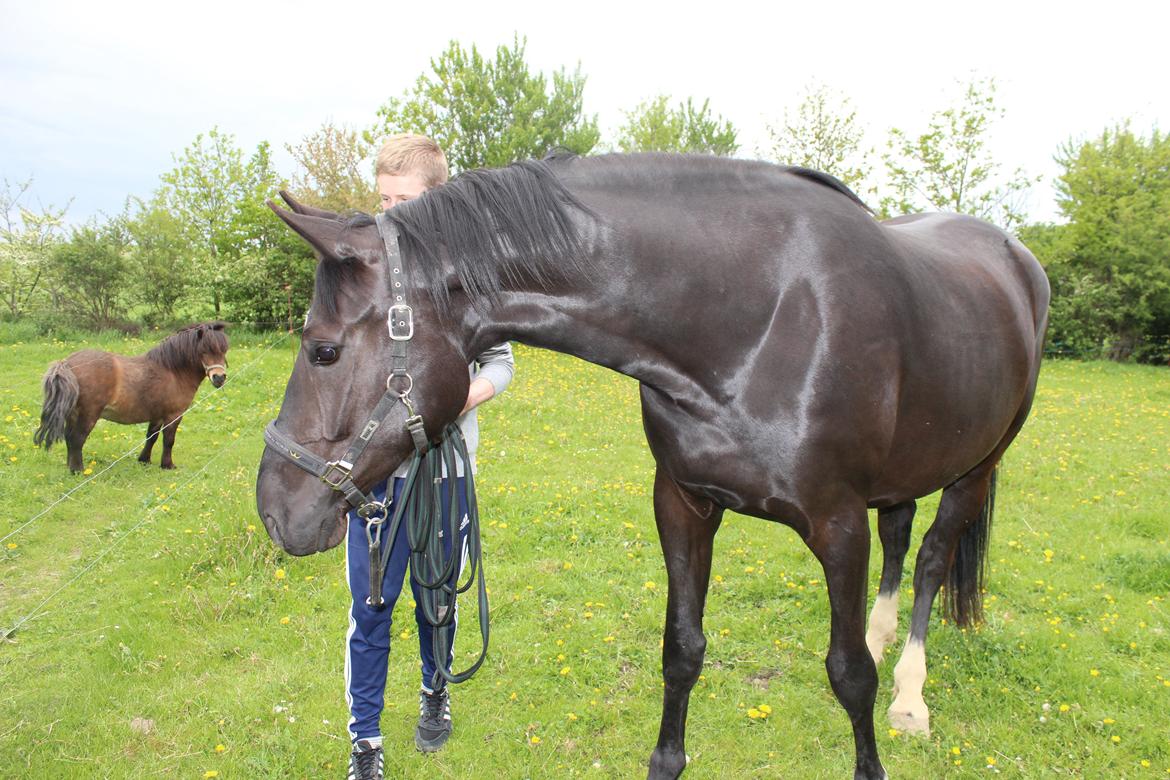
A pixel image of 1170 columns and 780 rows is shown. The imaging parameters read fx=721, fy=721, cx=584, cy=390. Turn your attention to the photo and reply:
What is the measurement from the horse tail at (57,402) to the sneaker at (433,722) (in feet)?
17.9

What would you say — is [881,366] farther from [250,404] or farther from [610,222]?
[250,404]

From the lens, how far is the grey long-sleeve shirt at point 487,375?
2676mm

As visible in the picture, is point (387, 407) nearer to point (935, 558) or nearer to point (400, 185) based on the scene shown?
point (400, 185)

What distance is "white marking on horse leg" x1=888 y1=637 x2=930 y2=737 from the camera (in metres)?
3.10

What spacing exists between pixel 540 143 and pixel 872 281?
19.2 meters

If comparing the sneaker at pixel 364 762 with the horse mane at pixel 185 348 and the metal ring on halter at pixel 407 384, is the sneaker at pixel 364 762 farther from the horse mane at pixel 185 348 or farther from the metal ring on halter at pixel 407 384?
the horse mane at pixel 185 348

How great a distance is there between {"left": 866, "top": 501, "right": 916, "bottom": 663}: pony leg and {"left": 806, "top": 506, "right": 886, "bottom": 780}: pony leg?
106 centimetres

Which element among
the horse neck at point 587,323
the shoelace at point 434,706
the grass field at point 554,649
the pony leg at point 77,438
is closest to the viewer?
the horse neck at point 587,323

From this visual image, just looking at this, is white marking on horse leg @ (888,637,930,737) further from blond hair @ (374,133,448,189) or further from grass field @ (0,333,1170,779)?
blond hair @ (374,133,448,189)

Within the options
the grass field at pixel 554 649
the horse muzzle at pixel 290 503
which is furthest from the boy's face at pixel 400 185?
the grass field at pixel 554 649

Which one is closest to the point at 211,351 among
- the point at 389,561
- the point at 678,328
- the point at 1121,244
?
the point at 389,561

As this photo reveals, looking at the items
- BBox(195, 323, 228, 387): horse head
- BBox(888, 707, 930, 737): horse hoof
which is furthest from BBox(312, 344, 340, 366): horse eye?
BBox(195, 323, 228, 387): horse head

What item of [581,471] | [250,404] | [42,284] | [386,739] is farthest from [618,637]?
[42,284]

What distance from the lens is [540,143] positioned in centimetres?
2014
